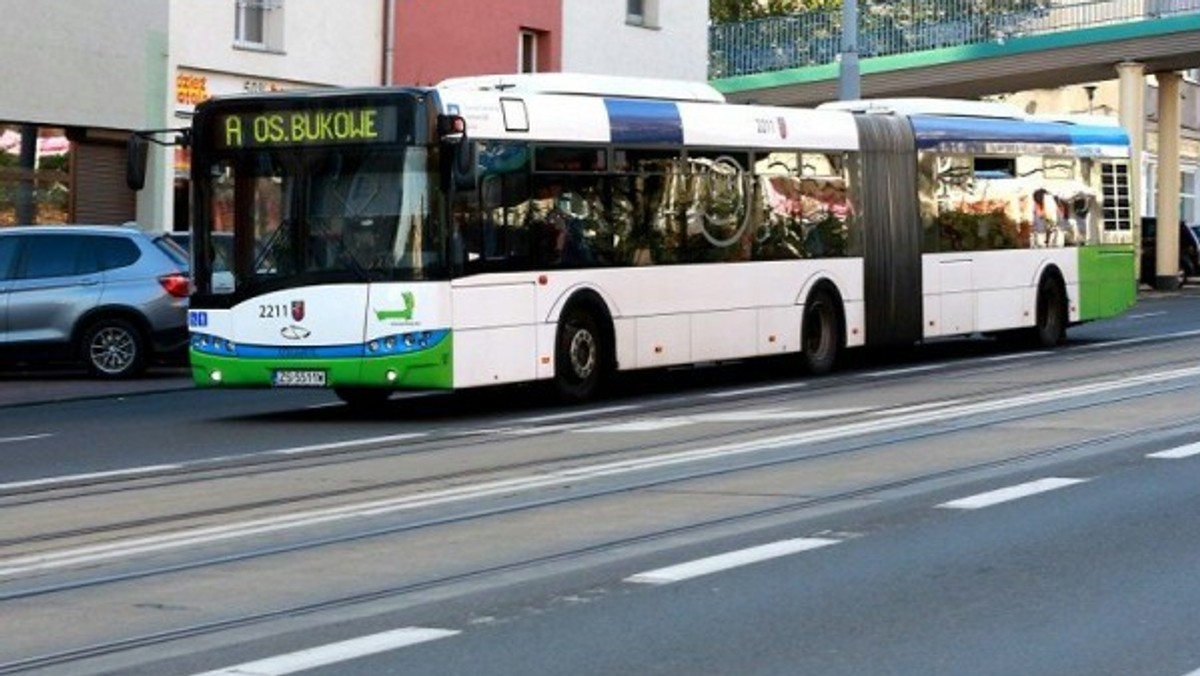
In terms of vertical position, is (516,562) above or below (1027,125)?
below

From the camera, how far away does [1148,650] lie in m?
8.45

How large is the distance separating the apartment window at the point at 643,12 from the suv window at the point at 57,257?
21.2 metres

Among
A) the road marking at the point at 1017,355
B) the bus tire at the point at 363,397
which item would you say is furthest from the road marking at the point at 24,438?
the road marking at the point at 1017,355

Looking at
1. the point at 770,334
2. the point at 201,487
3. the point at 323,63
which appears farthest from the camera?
the point at 323,63

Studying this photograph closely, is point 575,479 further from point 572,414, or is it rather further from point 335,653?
point 335,653

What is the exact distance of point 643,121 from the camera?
864 inches

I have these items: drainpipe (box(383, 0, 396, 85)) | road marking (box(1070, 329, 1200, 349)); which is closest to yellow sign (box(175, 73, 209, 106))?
drainpipe (box(383, 0, 396, 85))

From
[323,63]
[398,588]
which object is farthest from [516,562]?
[323,63]

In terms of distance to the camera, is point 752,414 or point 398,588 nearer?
point 398,588

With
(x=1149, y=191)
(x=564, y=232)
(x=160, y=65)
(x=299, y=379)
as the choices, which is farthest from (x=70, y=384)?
(x=1149, y=191)

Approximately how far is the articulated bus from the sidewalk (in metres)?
3.36

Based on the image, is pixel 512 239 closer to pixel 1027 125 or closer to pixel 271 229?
pixel 271 229

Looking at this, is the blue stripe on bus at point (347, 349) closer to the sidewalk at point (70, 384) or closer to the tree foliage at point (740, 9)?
the sidewalk at point (70, 384)

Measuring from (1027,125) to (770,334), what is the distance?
244 inches
